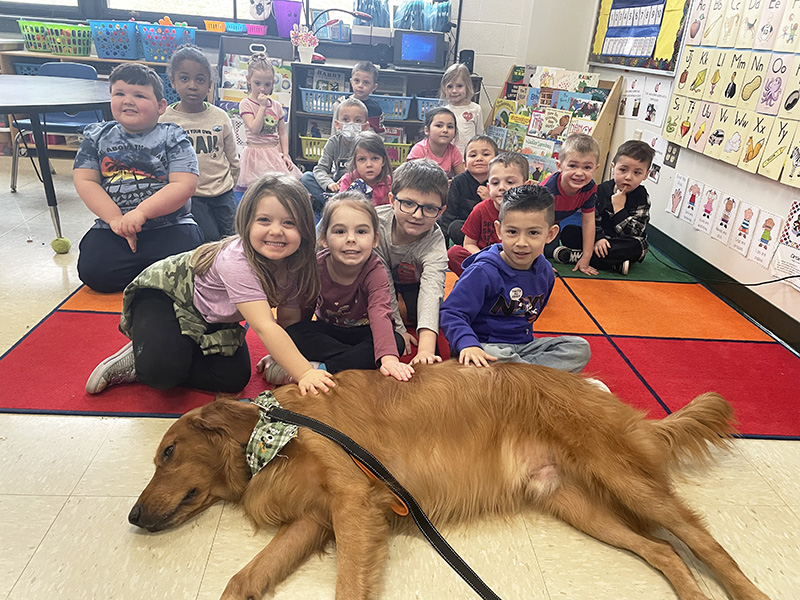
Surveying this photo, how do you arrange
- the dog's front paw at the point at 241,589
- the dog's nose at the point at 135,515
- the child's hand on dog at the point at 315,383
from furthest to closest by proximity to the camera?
1. the child's hand on dog at the point at 315,383
2. the dog's nose at the point at 135,515
3. the dog's front paw at the point at 241,589

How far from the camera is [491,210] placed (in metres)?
3.08

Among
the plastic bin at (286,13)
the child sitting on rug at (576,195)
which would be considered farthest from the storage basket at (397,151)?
the child sitting on rug at (576,195)

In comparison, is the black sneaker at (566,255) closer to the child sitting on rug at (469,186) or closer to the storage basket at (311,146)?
the child sitting on rug at (469,186)

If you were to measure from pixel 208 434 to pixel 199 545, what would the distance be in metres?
0.30

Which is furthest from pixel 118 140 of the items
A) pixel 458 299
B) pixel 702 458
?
pixel 702 458

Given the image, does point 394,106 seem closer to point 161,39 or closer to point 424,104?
point 424,104

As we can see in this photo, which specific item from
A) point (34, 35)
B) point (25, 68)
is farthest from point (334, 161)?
point (25, 68)

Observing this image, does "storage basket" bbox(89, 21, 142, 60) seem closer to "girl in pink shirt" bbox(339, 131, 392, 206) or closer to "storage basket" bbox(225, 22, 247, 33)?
"storage basket" bbox(225, 22, 247, 33)

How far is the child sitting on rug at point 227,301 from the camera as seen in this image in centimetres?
183

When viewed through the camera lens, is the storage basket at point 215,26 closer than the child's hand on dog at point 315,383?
No

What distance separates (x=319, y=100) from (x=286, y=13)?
1112 mm

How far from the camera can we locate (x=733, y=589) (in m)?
1.38

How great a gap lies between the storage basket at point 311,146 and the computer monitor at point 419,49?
1.11m

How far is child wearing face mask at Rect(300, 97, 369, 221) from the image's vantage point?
3.92 metres
